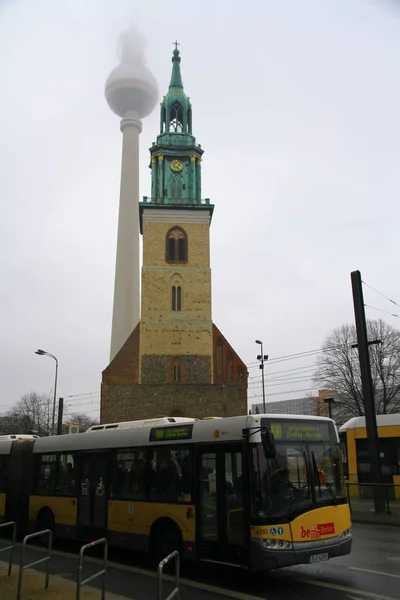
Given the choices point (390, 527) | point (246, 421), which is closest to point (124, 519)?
point (246, 421)

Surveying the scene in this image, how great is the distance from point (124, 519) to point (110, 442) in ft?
5.45

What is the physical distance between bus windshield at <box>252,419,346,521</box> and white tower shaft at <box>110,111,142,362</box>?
187ft

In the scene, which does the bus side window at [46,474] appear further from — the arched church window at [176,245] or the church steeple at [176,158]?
the church steeple at [176,158]

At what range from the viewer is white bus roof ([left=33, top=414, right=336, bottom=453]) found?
29.8ft

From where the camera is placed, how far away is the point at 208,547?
8.95 meters

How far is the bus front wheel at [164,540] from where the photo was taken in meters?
9.59

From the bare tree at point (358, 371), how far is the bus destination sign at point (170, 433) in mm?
A: 32568

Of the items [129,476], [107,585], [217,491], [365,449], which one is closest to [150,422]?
[129,476]

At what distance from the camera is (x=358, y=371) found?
139 feet

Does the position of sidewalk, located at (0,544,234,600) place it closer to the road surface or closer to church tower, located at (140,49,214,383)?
the road surface

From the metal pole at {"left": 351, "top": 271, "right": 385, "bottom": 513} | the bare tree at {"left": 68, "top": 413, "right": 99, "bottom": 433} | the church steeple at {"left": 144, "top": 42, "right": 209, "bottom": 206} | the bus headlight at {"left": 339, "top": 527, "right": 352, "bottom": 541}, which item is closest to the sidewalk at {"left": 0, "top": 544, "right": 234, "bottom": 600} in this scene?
the bus headlight at {"left": 339, "top": 527, "right": 352, "bottom": 541}

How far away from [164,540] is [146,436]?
6.52 ft

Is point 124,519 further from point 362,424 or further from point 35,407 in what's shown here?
point 35,407

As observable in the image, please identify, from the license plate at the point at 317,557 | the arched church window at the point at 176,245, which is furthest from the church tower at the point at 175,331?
the license plate at the point at 317,557
